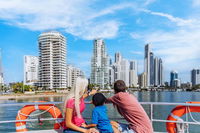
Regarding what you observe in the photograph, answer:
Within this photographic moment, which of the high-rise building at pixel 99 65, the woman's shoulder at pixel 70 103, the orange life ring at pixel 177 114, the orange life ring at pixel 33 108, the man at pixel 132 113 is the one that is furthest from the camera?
the high-rise building at pixel 99 65

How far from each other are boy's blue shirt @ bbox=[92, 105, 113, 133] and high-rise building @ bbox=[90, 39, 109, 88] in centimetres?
17759

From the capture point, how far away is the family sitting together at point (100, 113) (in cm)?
313

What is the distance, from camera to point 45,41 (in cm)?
13300

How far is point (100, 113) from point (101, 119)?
92 millimetres

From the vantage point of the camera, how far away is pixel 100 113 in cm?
323

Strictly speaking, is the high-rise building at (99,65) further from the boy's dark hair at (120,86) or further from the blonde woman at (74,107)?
the blonde woman at (74,107)

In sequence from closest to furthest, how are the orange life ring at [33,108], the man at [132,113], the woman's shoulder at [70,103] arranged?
the woman's shoulder at [70,103], the man at [132,113], the orange life ring at [33,108]

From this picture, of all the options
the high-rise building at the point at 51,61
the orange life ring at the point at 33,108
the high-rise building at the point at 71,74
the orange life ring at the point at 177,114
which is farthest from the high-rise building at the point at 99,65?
the orange life ring at the point at 177,114

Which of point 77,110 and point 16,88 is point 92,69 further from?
point 77,110

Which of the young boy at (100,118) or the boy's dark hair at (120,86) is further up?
the boy's dark hair at (120,86)

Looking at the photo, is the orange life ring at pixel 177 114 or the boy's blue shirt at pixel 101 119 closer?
the boy's blue shirt at pixel 101 119

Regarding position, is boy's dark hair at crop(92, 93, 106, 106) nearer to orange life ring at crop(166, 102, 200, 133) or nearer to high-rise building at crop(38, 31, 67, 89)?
orange life ring at crop(166, 102, 200, 133)

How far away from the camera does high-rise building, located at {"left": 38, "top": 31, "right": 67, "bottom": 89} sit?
12734 cm

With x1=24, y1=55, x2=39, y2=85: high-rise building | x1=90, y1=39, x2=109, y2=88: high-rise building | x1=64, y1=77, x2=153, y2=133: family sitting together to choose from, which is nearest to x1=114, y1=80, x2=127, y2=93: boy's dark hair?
x1=64, y1=77, x2=153, y2=133: family sitting together
